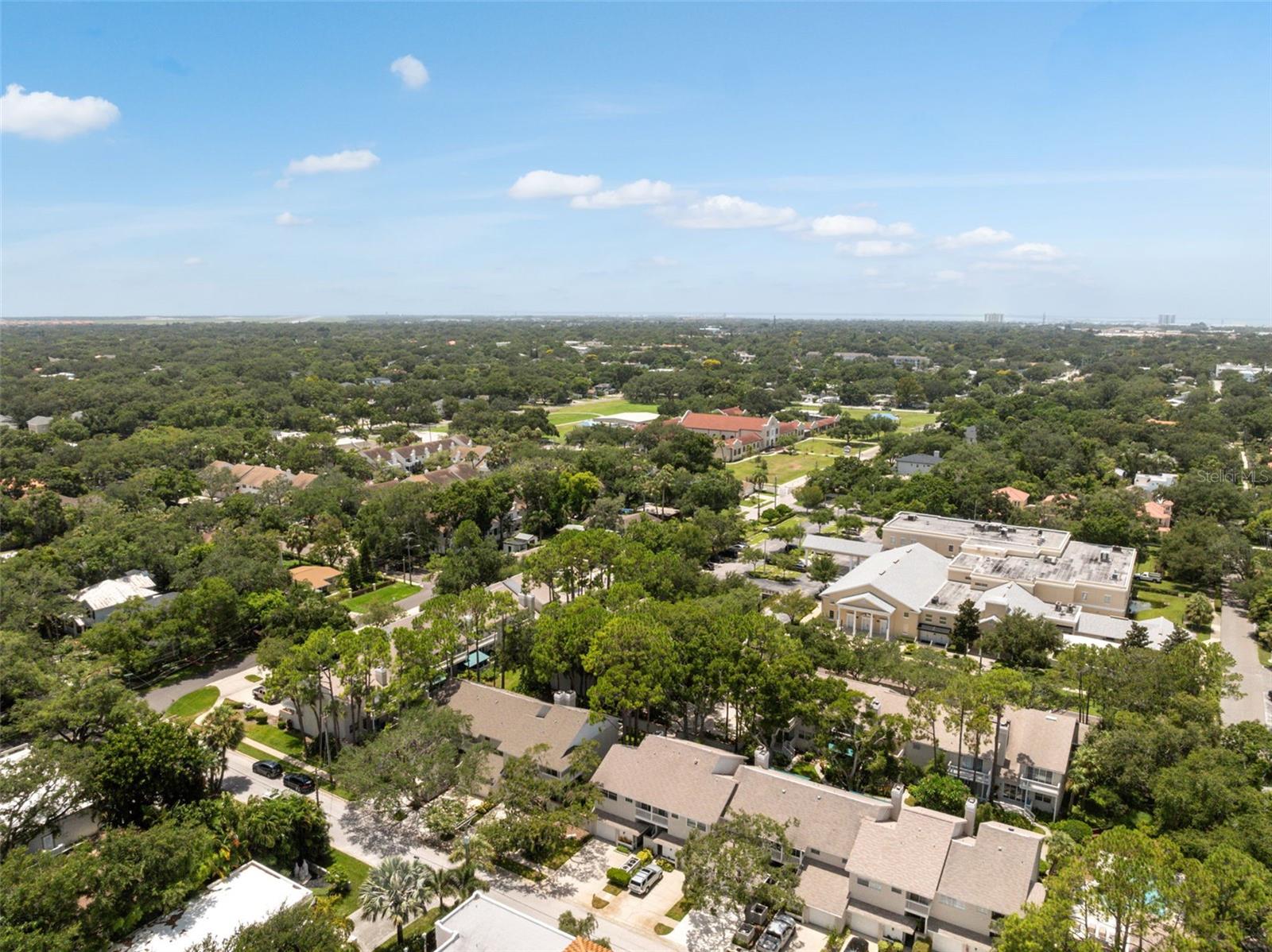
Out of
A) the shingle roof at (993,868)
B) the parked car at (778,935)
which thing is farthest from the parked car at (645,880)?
the shingle roof at (993,868)

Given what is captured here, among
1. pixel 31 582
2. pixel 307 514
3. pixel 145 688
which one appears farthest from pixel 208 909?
pixel 307 514

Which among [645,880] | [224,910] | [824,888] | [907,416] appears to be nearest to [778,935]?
[824,888]

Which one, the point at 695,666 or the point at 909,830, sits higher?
the point at 695,666

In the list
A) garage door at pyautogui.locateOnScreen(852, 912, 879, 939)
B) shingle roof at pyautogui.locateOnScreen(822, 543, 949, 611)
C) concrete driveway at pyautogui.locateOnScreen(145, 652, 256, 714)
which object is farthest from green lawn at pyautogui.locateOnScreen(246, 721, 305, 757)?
shingle roof at pyautogui.locateOnScreen(822, 543, 949, 611)

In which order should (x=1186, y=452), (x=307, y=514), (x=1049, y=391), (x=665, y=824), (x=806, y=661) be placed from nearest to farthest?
(x=665, y=824) → (x=806, y=661) → (x=307, y=514) → (x=1186, y=452) → (x=1049, y=391)

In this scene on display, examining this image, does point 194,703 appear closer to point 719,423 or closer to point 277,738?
point 277,738

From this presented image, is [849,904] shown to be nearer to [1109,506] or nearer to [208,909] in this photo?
[208,909]

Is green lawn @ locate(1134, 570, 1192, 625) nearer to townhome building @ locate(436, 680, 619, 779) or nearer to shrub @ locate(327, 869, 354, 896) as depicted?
townhome building @ locate(436, 680, 619, 779)
